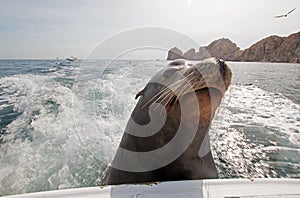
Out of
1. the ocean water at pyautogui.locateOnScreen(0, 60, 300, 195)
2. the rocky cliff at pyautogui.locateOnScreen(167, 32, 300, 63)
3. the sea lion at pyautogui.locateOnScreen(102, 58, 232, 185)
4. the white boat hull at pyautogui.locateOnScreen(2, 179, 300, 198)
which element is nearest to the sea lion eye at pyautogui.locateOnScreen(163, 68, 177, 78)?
the sea lion at pyautogui.locateOnScreen(102, 58, 232, 185)

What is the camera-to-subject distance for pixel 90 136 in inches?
193

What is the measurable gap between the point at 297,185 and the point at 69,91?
311 inches

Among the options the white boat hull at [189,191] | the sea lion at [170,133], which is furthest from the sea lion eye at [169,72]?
the white boat hull at [189,191]

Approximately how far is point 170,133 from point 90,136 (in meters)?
3.24

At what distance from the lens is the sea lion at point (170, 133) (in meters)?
1.87

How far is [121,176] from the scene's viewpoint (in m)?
2.04

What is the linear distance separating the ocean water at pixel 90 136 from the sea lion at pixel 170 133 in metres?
0.75

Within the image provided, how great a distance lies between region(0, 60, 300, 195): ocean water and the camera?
338 centimetres

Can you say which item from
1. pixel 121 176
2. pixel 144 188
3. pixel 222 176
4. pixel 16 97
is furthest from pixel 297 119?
pixel 16 97

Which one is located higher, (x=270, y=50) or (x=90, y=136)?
(x=270, y=50)

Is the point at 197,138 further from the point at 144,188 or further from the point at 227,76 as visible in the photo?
the point at 144,188

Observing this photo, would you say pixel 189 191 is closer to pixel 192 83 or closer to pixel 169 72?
pixel 192 83

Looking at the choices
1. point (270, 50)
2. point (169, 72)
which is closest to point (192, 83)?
point (169, 72)

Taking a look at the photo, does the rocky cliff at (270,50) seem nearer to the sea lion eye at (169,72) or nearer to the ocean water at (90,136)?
the ocean water at (90,136)
